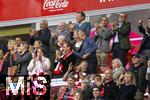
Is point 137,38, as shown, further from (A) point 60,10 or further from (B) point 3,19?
(B) point 3,19

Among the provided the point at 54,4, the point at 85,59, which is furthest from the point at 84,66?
the point at 54,4

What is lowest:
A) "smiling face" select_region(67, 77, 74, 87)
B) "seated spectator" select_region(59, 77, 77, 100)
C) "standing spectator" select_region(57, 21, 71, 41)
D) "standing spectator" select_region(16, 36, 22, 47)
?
"seated spectator" select_region(59, 77, 77, 100)

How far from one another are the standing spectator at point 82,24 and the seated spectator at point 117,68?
3.98ft

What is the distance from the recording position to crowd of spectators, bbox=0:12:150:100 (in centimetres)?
1255

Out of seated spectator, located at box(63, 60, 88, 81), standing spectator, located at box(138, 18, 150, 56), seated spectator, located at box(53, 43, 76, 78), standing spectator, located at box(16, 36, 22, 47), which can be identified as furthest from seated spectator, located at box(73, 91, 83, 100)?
standing spectator, located at box(16, 36, 22, 47)

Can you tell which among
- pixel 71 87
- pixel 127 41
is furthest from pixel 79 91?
pixel 127 41

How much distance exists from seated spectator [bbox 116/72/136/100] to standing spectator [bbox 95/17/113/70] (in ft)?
3.76

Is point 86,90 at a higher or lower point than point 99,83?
lower

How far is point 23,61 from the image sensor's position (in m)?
14.6

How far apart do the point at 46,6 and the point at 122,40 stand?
2821 mm

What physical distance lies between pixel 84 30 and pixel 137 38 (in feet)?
4.43

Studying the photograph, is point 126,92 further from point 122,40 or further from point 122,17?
point 122,17

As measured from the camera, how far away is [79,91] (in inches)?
510

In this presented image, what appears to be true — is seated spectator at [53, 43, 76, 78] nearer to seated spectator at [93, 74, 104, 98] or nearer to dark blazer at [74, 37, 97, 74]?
dark blazer at [74, 37, 97, 74]
